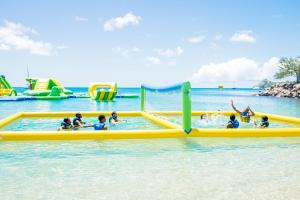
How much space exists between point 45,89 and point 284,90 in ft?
124

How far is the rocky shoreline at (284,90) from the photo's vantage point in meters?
52.4

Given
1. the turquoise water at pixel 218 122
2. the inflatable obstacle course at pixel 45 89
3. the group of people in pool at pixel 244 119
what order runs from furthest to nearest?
the inflatable obstacle course at pixel 45 89 → the turquoise water at pixel 218 122 → the group of people in pool at pixel 244 119

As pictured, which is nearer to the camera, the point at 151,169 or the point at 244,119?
the point at 151,169

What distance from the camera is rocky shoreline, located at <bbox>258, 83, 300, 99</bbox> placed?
5244 cm

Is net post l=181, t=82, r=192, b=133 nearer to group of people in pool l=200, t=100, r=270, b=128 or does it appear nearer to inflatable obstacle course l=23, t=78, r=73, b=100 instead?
group of people in pool l=200, t=100, r=270, b=128


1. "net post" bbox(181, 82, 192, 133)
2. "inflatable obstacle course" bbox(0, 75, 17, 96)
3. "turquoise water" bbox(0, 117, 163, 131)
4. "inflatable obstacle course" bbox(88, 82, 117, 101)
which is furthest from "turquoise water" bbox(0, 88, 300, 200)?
"inflatable obstacle course" bbox(0, 75, 17, 96)

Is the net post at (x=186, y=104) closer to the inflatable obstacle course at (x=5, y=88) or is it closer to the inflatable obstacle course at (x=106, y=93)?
the inflatable obstacle course at (x=106, y=93)

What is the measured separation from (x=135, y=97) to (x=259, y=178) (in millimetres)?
42004

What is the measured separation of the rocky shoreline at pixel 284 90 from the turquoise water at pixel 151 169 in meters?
47.9

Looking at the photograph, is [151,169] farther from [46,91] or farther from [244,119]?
[46,91]

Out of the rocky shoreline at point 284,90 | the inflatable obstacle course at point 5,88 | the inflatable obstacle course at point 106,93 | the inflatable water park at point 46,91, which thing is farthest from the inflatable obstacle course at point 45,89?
the rocky shoreline at point 284,90

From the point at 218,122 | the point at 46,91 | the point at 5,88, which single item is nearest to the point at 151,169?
the point at 218,122

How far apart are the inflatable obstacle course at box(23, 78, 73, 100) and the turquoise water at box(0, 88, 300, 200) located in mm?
32275

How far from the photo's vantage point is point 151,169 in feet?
18.4
